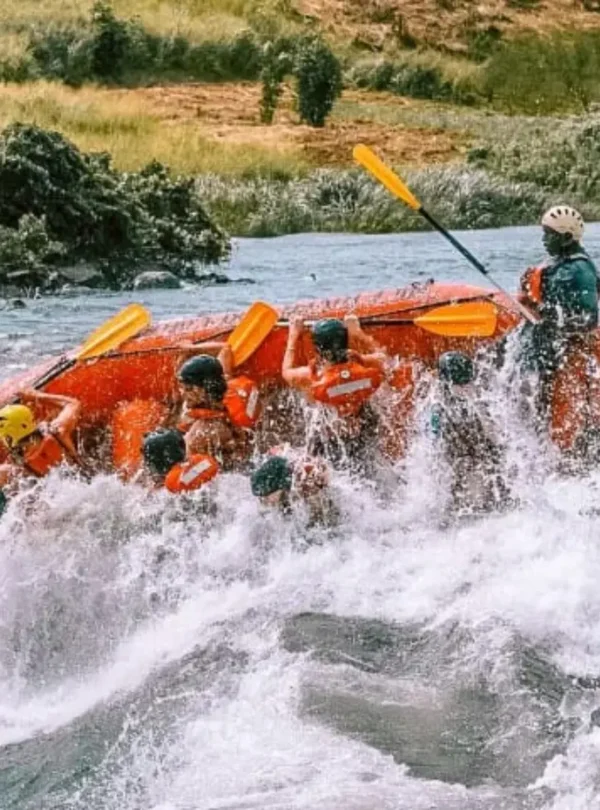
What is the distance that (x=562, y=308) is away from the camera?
663 cm

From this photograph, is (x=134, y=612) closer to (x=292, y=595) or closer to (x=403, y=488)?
(x=292, y=595)

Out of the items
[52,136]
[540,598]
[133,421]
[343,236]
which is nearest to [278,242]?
[343,236]

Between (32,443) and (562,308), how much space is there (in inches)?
106

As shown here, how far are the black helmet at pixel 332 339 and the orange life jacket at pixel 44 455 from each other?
4.76ft

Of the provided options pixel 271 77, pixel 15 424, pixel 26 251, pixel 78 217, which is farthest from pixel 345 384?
pixel 271 77

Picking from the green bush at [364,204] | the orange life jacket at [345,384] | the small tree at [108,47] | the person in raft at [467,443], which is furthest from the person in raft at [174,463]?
the small tree at [108,47]

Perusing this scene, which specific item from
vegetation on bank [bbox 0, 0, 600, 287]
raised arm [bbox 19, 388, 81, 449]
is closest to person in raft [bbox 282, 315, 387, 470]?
raised arm [bbox 19, 388, 81, 449]

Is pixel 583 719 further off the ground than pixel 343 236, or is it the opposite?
pixel 583 719

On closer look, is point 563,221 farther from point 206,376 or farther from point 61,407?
point 61,407

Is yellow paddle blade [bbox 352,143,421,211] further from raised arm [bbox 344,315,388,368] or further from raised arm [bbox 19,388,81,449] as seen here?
raised arm [bbox 19,388,81,449]

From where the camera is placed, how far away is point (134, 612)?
651 cm

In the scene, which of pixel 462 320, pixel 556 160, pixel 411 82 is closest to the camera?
pixel 462 320

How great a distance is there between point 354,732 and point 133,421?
2475 mm

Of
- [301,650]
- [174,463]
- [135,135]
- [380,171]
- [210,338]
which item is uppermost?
[380,171]
